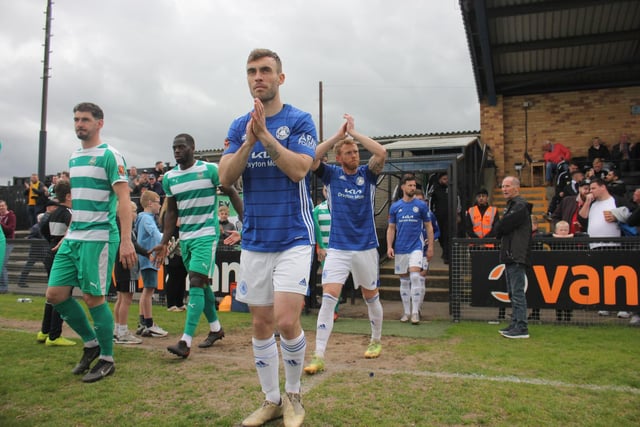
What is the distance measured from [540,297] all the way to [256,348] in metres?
5.53

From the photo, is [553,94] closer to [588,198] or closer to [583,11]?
[583,11]

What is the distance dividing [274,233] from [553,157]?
1718 centimetres

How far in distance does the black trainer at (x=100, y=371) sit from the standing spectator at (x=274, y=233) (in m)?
1.81

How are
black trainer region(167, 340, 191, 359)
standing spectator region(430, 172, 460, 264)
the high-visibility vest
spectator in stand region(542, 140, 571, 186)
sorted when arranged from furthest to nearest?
1. spectator in stand region(542, 140, 571, 186)
2. standing spectator region(430, 172, 460, 264)
3. the high-visibility vest
4. black trainer region(167, 340, 191, 359)

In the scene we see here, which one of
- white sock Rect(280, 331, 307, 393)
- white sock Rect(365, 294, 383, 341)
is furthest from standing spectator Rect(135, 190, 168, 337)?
white sock Rect(280, 331, 307, 393)

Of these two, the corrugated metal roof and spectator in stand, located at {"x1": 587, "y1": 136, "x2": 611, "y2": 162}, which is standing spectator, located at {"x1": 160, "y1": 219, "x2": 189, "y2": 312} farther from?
spectator in stand, located at {"x1": 587, "y1": 136, "x2": 611, "y2": 162}

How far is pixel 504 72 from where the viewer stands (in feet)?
62.8

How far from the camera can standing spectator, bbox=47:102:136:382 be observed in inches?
175

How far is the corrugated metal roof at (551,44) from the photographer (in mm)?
15633

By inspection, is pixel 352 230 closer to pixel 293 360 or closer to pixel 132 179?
pixel 293 360

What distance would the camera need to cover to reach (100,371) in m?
4.43

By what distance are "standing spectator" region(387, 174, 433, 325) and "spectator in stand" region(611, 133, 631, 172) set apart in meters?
10.9

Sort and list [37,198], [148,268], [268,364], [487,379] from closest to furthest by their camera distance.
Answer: [268,364], [487,379], [148,268], [37,198]

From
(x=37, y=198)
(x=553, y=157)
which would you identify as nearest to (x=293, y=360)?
(x=37, y=198)
